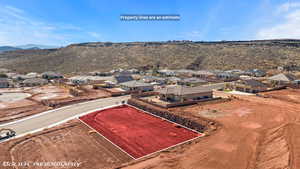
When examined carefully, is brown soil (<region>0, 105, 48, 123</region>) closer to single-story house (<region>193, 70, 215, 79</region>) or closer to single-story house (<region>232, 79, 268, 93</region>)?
single-story house (<region>232, 79, 268, 93</region>)

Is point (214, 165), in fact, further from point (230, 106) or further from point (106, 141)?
point (230, 106)

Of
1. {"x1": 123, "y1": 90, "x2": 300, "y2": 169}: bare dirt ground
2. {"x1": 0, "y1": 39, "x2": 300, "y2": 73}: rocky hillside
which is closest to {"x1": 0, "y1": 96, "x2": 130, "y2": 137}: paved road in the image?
{"x1": 123, "y1": 90, "x2": 300, "y2": 169}: bare dirt ground

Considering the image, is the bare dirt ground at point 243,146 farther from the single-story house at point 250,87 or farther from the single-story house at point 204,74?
the single-story house at point 204,74

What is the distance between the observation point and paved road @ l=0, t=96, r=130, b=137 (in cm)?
2816

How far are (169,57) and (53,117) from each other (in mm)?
107481

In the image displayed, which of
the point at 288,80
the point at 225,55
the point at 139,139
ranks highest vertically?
the point at 225,55

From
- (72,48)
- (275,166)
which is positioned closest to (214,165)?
(275,166)

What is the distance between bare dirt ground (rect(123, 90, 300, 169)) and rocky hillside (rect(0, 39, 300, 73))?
81604 millimetres

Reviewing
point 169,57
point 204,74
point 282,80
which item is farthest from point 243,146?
point 169,57

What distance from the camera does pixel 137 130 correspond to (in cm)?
2669

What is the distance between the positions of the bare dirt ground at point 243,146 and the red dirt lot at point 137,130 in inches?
100

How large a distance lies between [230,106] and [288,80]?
1335 inches

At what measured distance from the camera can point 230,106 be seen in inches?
1431

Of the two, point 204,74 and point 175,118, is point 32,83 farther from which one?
point 204,74
